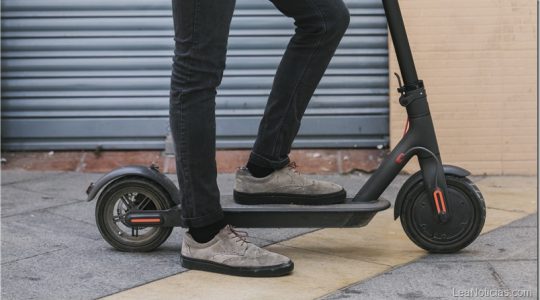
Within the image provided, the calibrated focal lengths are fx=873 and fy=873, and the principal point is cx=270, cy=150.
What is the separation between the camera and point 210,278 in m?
3.58

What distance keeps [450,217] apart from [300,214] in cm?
66

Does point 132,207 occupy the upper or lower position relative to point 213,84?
lower

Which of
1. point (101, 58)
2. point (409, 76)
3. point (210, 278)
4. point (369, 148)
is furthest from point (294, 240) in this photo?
point (101, 58)

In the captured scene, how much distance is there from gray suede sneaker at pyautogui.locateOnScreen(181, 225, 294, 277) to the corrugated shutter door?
2.53 m

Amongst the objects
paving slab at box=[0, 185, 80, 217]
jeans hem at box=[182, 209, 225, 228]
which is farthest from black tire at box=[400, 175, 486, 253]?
paving slab at box=[0, 185, 80, 217]

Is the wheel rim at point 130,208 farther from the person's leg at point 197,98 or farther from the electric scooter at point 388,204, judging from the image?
the person's leg at point 197,98

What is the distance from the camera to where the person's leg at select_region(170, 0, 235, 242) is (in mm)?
3396

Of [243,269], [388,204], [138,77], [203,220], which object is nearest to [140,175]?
[203,220]

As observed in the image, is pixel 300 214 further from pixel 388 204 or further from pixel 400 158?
pixel 400 158

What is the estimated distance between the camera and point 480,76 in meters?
5.80

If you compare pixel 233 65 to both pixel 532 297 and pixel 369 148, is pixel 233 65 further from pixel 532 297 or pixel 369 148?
pixel 532 297

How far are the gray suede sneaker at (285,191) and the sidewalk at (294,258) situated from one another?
0.27 m

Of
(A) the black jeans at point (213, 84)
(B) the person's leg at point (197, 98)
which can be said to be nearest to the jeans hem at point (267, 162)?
(A) the black jeans at point (213, 84)

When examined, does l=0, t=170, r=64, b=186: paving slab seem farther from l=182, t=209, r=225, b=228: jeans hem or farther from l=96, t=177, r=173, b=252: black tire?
l=182, t=209, r=225, b=228: jeans hem
